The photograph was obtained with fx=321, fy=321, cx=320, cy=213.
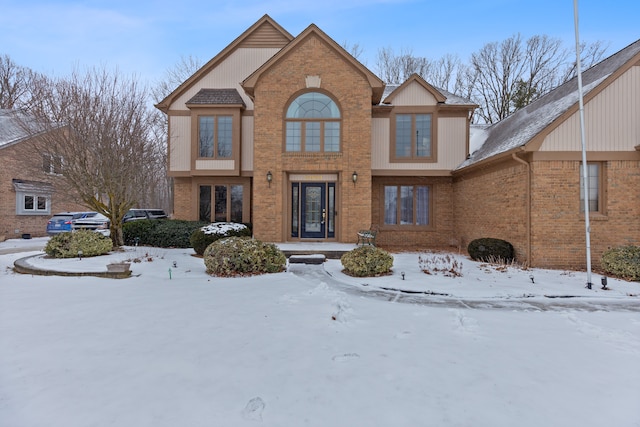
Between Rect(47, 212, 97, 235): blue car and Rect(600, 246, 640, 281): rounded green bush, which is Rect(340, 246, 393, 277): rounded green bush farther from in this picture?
Rect(47, 212, 97, 235): blue car

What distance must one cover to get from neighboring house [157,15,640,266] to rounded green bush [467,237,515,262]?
12.7 inches

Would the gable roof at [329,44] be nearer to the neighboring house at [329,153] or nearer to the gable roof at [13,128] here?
the neighboring house at [329,153]

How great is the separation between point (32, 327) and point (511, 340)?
6796 millimetres

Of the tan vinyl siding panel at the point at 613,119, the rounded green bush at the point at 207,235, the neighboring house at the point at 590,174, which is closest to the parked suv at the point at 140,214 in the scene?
the rounded green bush at the point at 207,235

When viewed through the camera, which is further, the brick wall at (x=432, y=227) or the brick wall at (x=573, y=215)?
the brick wall at (x=432, y=227)

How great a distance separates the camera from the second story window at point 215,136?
14.5 meters

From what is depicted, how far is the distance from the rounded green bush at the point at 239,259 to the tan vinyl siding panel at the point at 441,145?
7.55 metres

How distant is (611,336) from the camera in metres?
4.51

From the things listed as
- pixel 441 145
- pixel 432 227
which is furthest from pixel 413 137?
pixel 432 227

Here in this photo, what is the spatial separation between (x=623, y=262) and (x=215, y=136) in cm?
1468

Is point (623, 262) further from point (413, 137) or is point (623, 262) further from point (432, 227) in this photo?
point (413, 137)

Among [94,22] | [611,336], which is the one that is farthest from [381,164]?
[94,22]

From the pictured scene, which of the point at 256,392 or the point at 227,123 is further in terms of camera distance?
the point at 227,123

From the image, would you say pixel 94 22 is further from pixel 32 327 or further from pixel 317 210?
pixel 32 327
